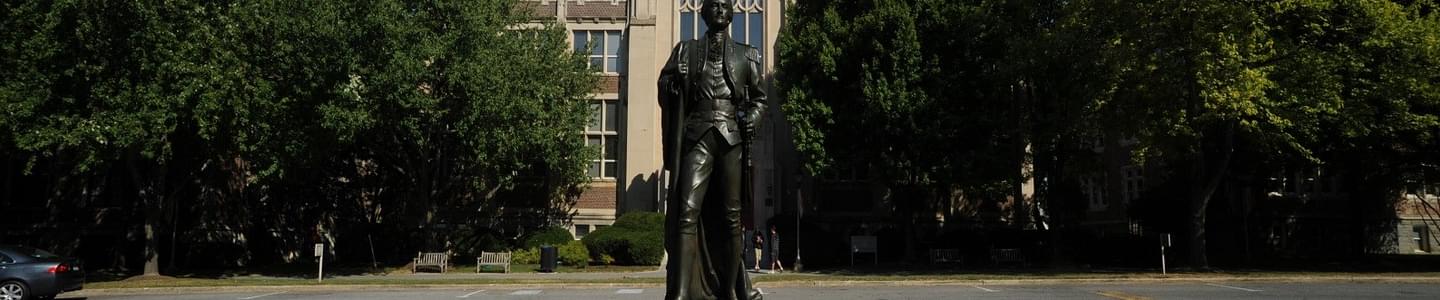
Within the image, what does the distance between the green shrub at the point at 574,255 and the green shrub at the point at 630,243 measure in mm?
657

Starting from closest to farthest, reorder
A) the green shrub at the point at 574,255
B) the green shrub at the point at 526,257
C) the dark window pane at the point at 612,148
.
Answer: the green shrub at the point at 574,255 < the green shrub at the point at 526,257 < the dark window pane at the point at 612,148

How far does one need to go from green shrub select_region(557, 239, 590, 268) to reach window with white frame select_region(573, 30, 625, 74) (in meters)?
10.2

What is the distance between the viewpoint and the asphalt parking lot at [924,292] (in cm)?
1656

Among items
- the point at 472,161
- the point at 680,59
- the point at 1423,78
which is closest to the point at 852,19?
the point at 472,161

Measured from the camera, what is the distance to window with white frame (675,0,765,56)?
36.8 m

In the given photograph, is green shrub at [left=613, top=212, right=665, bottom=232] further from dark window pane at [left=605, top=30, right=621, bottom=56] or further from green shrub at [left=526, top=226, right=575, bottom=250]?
dark window pane at [left=605, top=30, right=621, bottom=56]

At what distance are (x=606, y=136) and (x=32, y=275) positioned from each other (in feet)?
70.9

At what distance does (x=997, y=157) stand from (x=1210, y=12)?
784cm

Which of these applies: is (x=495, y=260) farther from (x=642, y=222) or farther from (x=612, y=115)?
(x=612, y=115)

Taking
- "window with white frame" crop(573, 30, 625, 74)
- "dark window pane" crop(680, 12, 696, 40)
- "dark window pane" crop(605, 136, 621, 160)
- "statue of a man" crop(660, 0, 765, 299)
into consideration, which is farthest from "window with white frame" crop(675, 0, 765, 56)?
"statue of a man" crop(660, 0, 765, 299)

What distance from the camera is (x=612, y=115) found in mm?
36875

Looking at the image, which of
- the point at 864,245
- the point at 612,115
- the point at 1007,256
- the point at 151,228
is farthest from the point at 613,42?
the point at 151,228

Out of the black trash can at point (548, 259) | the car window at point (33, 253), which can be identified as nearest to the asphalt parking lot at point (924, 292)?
the car window at point (33, 253)

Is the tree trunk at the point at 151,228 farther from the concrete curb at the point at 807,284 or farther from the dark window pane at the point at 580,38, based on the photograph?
the dark window pane at the point at 580,38
